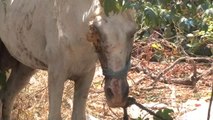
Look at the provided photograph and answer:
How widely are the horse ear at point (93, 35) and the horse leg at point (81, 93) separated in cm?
54

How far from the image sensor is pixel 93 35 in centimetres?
325

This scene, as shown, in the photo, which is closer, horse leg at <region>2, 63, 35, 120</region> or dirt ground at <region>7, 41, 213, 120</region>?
horse leg at <region>2, 63, 35, 120</region>

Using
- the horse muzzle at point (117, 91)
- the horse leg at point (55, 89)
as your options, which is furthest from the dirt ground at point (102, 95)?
the horse muzzle at point (117, 91)

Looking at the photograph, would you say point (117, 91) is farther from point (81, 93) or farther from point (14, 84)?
point (14, 84)

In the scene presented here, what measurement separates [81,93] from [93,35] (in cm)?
76

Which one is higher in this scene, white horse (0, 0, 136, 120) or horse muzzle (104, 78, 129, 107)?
white horse (0, 0, 136, 120)

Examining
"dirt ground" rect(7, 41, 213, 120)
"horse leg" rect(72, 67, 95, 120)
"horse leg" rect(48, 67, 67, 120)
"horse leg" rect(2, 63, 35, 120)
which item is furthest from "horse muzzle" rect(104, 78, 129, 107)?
"dirt ground" rect(7, 41, 213, 120)

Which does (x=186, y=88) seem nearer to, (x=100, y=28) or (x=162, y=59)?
(x=162, y=59)

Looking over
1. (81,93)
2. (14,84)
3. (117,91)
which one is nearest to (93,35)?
(117,91)

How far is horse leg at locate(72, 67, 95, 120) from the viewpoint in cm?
382

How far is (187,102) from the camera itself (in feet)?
19.5

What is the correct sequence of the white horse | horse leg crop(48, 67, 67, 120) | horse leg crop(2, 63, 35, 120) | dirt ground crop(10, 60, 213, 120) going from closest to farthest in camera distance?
the white horse < horse leg crop(48, 67, 67, 120) < horse leg crop(2, 63, 35, 120) < dirt ground crop(10, 60, 213, 120)

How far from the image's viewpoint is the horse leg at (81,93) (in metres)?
3.82

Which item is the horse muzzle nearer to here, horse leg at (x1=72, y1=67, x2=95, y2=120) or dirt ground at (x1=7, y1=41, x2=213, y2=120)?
horse leg at (x1=72, y1=67, x2=95, y2=120)
